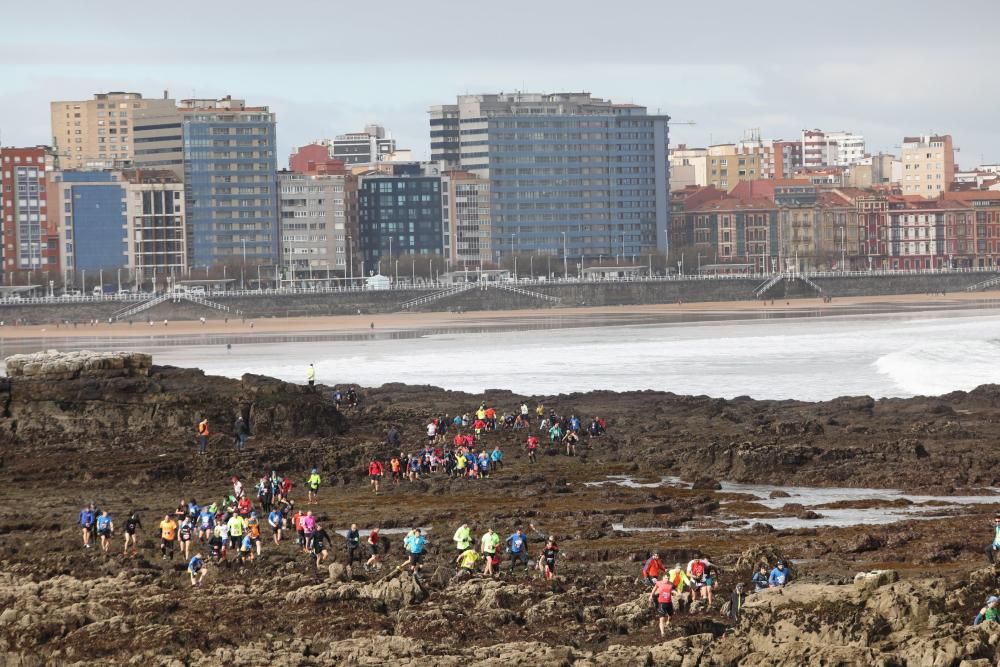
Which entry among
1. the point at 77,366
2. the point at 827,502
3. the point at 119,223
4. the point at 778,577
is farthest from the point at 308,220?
the point at 778,577

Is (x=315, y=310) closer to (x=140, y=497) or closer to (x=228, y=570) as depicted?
(x=140, y=497)

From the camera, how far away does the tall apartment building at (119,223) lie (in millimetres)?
172250

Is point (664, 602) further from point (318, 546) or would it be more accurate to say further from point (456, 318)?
point (456, 318)

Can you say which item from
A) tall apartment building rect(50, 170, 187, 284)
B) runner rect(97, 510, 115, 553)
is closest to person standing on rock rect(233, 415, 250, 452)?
runner rect(97, 510, 115, 553)

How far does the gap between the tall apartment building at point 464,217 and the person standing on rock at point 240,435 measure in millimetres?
154509

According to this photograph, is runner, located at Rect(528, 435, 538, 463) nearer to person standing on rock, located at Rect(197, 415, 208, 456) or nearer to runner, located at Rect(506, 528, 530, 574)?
person standing on rock, located at Rect(197, 415, 208, 456)

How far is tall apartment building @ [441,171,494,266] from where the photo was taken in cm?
19775

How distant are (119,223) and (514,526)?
149170 millimetres

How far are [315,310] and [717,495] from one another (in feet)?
346

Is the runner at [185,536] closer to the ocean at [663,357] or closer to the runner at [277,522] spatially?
the runner at [277,522]

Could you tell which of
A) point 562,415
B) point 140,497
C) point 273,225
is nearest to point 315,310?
point 273,225

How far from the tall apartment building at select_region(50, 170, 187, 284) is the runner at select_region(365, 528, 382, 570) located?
146 meters

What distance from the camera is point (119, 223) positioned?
173375 millimetres

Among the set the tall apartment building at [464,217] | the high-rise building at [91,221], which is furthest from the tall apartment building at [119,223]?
the tall apartment building at [464,217]
